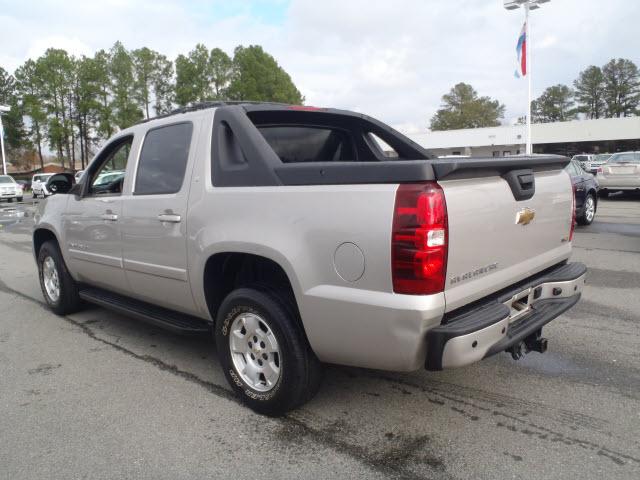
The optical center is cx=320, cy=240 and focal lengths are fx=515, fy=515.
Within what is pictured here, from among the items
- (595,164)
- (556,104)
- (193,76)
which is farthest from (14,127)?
(556,104)

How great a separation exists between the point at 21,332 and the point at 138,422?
265 cm

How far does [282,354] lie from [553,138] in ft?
193

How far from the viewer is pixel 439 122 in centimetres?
9788

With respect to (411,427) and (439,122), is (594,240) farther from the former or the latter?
(439,122)

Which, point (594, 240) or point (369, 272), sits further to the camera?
point (594, 240)

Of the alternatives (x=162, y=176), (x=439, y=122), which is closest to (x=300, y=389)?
(x=162, y=176)

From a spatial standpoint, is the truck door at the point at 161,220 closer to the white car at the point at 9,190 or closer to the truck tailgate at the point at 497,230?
the truck tailgate at the point at 497,230

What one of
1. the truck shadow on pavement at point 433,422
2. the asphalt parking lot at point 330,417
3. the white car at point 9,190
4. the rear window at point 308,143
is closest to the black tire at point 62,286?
the asphalt parking lot at point 330,417

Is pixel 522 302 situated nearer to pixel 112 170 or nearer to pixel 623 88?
pixel 112 170

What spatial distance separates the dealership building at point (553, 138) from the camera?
52.1m

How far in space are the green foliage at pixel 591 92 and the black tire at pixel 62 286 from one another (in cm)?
10439

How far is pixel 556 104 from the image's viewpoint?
99250 mm

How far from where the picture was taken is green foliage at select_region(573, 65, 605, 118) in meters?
92.5

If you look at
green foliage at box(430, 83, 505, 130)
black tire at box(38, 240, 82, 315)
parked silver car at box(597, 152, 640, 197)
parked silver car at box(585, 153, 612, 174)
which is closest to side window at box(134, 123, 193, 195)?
black tire at box(38, 240, 82, 315)
